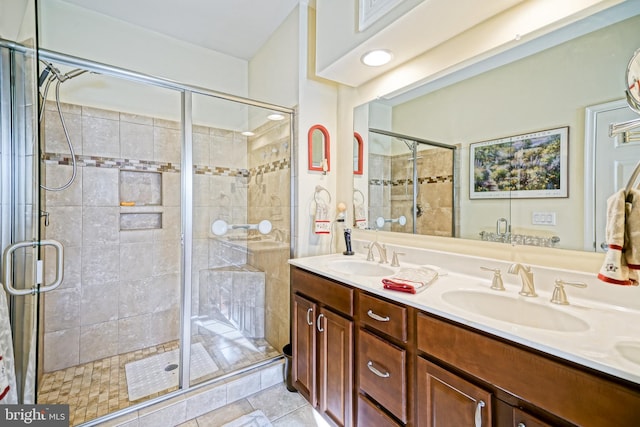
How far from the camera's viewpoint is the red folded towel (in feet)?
3.89

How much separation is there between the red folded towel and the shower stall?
1106mm

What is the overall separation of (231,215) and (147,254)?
3.08 feet

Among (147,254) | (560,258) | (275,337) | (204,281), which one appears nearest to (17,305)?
(204,281)

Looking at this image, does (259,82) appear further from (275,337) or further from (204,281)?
(275,337)

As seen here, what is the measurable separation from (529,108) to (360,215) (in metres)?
1.20

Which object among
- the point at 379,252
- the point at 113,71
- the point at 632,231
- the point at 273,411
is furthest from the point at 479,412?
the point at 113,71

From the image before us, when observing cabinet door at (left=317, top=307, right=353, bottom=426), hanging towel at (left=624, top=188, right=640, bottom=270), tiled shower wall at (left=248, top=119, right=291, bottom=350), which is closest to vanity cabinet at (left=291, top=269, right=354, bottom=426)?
cabinet door at (left=317, top=307, right=353, bottom=426)

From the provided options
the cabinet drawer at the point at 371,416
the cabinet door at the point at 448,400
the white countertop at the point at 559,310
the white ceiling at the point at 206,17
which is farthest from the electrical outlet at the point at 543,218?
the white ceiling at the point at 206,17

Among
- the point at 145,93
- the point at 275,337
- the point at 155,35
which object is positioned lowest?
the point at 275,337

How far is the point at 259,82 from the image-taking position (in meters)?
2.73

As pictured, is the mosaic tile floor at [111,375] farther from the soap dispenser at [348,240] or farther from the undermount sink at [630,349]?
the undermount sink at [630,349]

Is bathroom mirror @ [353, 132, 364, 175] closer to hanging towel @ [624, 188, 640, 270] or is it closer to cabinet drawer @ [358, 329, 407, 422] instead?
cabinet drawer @ [358, 329, 407, 422]

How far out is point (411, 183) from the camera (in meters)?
1.80

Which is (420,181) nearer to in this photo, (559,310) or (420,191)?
(420,191)
